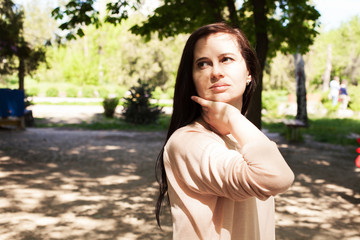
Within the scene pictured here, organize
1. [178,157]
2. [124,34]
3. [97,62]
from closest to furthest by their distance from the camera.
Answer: [178,157], [124,34], [97,62]

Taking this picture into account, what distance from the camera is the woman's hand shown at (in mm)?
1195

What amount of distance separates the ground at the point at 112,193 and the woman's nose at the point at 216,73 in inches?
140

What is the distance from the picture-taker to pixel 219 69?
125 centimetres

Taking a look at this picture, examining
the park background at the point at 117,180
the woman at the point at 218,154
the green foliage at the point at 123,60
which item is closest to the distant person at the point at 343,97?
the park background at the point at 117,180

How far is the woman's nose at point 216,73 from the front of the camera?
1.24m

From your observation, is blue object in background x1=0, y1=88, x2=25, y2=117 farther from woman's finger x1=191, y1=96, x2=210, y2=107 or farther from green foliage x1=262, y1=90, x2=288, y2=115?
green foliage x1=262, y1=90, x2=288, y2=115

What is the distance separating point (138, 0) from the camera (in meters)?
8.73

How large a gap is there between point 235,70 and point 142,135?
40.3 ft

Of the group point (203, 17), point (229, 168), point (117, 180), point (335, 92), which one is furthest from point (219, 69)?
point (335, 92)

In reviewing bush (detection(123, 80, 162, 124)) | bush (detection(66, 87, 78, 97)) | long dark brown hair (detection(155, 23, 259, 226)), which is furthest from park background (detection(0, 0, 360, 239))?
bush (detection(66, 87, 78, 97))

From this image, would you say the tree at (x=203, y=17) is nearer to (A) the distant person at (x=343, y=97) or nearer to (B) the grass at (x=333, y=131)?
(B) the grass at (x=333, y=131)

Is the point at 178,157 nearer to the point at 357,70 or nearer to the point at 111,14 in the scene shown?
the point at 111,14

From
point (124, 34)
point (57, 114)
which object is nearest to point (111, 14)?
point (57, 114)

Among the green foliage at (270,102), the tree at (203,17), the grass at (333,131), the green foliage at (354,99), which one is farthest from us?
the green foliage at (270,102)
